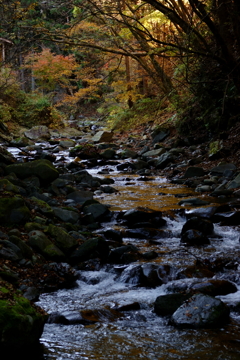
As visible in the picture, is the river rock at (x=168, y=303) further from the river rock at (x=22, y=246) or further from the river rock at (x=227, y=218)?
the river rock at (x=227, y=218)

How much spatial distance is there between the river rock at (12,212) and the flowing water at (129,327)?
1.42 meters

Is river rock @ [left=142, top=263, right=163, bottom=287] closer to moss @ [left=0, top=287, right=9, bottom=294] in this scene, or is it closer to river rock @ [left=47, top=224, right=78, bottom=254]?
river rock @ [left=47, top=224, right=78, bottom=254]

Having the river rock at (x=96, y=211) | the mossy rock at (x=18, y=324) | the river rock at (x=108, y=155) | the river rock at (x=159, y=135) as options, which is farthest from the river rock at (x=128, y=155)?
the mossy rock at (x=18, y=324)

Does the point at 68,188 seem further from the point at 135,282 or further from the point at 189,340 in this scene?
the point at 189,340

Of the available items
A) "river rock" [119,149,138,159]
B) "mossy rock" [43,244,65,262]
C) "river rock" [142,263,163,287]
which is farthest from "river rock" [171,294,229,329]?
"river rock" [119,149,138,159]

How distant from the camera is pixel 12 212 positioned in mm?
5527

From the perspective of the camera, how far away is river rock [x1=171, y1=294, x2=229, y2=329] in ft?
10.7

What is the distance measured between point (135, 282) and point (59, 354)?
1.74m

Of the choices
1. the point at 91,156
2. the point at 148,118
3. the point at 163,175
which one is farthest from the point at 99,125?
the point at 163,175

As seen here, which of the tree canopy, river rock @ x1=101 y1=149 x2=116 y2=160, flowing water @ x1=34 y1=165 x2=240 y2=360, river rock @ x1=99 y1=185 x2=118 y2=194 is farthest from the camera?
river rock @ x1=101 y1=149 x2=116 y2=160

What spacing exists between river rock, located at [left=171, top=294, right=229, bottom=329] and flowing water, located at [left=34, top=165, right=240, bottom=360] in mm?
70

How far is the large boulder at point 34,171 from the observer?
8.71 meters

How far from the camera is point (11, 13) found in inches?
280

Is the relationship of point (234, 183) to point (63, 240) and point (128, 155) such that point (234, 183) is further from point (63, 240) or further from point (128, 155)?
point (128, 155)
